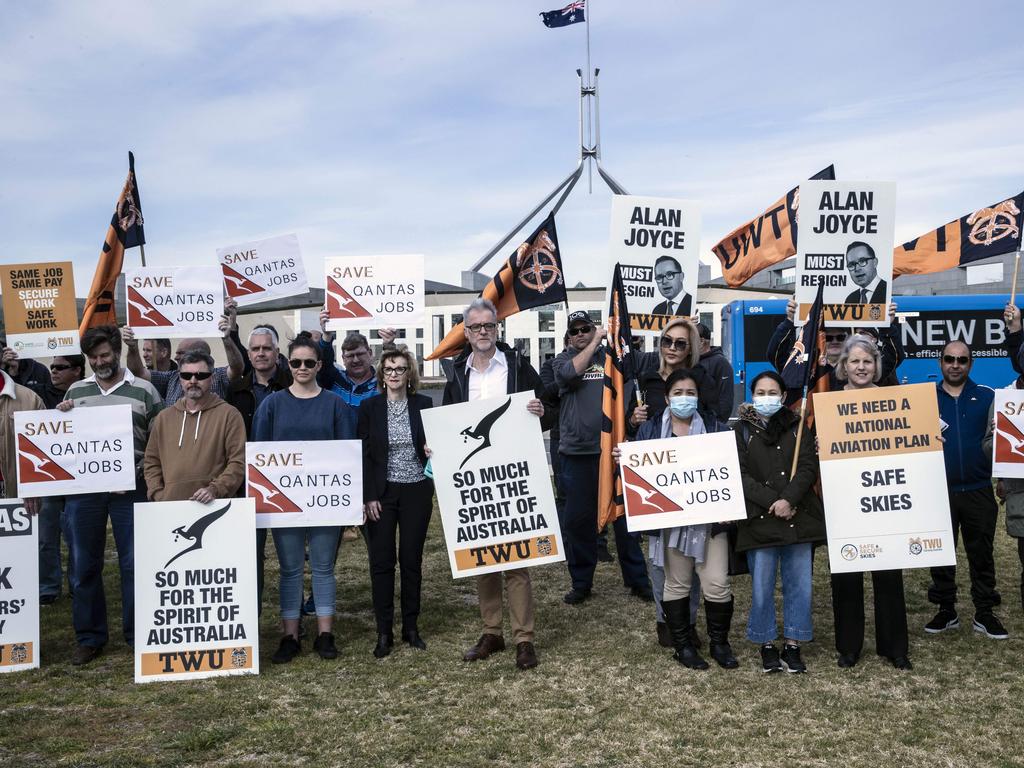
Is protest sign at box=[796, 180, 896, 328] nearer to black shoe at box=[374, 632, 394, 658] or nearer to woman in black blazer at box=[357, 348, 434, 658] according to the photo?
woman in black blazer at box=[357, 348, 434, 658]

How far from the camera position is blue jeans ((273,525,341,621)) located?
20.3 feet

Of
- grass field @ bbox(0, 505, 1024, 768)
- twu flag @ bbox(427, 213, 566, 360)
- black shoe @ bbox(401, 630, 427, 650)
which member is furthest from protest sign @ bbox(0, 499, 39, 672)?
twu flag @ bbox(427, 213, 566, 360)

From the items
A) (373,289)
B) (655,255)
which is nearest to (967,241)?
(655,255)

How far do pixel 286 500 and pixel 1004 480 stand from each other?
194 inches

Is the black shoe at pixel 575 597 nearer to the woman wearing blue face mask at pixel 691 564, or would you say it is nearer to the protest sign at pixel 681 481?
the woman wearing blue face mask at pixel 691 564

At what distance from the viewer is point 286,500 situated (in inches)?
241

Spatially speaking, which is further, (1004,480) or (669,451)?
(1004,480)

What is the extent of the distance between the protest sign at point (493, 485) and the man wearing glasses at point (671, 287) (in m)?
1.97

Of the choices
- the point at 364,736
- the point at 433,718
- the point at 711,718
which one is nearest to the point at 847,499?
the point at 711,718

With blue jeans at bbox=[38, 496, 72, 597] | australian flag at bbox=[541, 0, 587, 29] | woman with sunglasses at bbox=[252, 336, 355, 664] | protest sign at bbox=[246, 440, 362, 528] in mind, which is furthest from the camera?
australian flag at bbox=[541, 0, 587, 29]

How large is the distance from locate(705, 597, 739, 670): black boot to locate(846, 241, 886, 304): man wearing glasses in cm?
294

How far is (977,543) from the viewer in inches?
259

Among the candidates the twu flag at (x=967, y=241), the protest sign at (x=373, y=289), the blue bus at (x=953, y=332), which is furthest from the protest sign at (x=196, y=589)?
the blue bus at (x=953, y=332)

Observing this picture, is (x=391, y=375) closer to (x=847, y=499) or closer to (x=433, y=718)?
(x=433, y=718)
